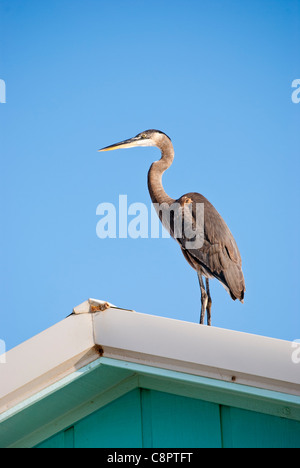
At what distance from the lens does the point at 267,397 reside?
2.12m

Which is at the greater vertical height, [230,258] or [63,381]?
[230,258]

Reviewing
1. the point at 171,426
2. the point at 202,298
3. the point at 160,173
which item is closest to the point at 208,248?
the point at 202,298

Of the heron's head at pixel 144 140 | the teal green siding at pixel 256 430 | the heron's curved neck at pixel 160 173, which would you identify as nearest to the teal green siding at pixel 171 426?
the teal green siding at pixel 256 430

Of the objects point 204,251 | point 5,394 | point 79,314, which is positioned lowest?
point 5,394

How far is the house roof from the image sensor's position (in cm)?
210

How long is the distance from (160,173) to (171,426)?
5043 mm

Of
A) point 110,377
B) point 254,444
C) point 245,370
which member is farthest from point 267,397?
point 110,377

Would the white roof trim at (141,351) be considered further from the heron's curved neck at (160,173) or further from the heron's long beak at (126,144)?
the heron's long beak at (126,144)

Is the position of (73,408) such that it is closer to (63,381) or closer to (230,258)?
(63,381)

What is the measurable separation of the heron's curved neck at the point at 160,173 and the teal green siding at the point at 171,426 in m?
4.49

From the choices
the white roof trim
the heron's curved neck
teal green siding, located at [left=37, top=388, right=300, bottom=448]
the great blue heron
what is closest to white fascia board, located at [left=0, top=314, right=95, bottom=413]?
the white roof trim

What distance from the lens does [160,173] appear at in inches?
287

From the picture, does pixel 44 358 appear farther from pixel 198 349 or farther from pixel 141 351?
pixel 198 349

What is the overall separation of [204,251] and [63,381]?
4098 millimetres
